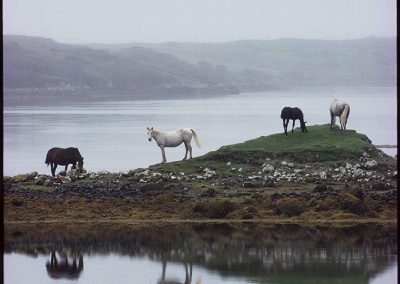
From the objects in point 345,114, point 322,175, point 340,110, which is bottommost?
point 322,175

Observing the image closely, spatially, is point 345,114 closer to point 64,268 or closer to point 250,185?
point 250,185

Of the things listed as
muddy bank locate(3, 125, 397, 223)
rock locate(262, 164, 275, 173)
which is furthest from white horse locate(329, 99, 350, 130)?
rock locate(262, 164, 275, 173)

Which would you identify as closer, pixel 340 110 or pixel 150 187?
pixel 150 187

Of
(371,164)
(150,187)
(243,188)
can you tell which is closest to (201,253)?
(150,187)

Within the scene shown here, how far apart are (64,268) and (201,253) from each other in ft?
8.96

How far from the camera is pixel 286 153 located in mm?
31375

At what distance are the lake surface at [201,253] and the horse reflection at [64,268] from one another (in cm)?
2

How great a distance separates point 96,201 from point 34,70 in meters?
155

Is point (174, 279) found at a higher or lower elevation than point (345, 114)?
lower

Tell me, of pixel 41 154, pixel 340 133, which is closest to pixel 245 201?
pixel 340 133

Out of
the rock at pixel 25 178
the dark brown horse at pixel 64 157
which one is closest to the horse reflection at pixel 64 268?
the rock at pixel 25 178

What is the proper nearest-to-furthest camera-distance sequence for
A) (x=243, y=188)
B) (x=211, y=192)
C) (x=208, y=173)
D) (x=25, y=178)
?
(x=211, y=192) → (x=243, y=188) → (x=208, y=173) → (x=25, y=178)

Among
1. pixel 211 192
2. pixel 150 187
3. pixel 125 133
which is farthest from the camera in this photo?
pixel 125 133

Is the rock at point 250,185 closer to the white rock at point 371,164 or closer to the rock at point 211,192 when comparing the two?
the rock at point 211,192
